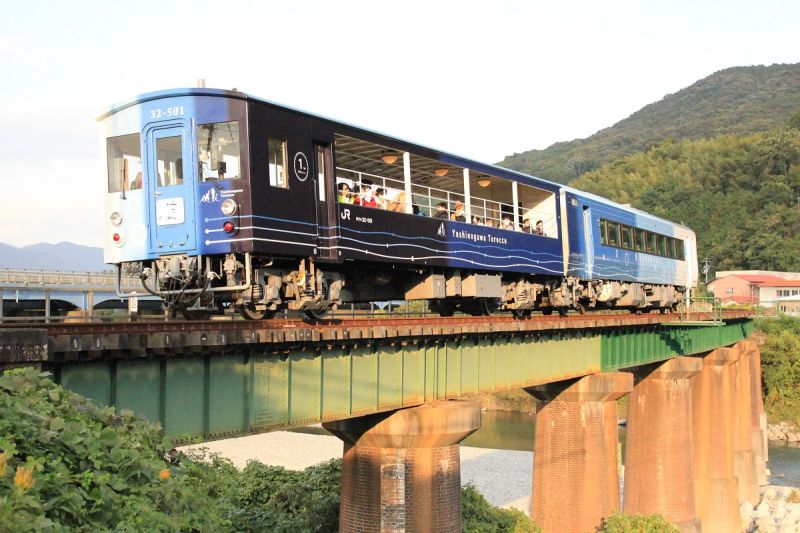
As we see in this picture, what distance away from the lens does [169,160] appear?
43.6 ft

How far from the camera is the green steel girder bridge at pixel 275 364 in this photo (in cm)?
954

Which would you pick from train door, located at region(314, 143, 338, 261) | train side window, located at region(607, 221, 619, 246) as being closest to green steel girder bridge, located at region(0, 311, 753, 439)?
train door, located at region(314, 143, 338, 261)

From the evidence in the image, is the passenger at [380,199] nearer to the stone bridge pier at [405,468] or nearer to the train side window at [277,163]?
the train side window at [277,163]

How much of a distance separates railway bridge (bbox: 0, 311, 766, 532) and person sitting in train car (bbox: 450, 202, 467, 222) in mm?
2349

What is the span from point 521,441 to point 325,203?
160 ft

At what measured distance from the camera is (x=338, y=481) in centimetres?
2583

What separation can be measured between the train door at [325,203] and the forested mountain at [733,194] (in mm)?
115223

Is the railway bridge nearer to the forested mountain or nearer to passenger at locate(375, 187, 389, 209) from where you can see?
passenger at locate(375, 187, 389, 209)

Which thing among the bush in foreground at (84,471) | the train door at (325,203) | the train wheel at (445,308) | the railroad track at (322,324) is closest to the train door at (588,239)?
the railroad track at (322,324)

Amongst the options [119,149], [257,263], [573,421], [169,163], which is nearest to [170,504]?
[257,263]

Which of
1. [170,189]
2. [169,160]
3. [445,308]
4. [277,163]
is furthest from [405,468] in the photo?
[169,160]

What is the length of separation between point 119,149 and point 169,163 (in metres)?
1.26

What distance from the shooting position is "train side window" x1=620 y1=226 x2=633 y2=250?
29803 millimetres

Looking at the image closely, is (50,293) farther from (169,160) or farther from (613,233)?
(613,233)
